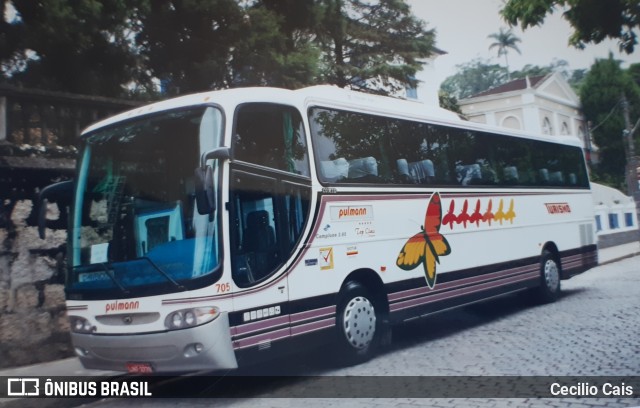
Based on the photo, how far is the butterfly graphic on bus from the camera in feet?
27.3

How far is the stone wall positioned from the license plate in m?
2.99

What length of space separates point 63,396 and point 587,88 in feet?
87.1

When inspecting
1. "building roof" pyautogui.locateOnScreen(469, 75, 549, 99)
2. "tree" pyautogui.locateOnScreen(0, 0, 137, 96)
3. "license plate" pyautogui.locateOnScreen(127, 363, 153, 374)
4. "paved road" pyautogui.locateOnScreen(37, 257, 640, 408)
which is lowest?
"paved road" pyautogui.locateOnScreen(37, 257, 640, 408)

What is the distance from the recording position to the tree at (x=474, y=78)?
2397 cm

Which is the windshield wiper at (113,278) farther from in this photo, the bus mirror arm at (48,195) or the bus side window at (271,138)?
the bus side window at (271,138)

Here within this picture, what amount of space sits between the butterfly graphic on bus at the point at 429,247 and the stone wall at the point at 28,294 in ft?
16.2

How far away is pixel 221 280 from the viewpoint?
5.74 metres

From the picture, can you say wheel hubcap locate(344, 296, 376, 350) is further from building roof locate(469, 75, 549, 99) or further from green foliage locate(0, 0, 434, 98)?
building roof locate(469, 75, 549, 99)

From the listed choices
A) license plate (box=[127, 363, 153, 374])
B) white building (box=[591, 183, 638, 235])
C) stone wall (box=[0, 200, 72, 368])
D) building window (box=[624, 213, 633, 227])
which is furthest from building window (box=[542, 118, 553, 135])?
license plate (box=[127, 363, 153, 374])

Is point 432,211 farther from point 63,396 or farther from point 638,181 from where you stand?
point 638,181

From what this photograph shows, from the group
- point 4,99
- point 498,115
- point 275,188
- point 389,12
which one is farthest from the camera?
point 498,115

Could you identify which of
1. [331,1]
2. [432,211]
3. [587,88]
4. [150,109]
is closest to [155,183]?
[150,109]

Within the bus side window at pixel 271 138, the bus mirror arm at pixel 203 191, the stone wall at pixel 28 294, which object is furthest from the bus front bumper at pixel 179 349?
the stone wall at pixel 28 294

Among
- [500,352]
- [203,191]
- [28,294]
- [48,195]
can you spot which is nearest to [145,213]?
[203,191]
